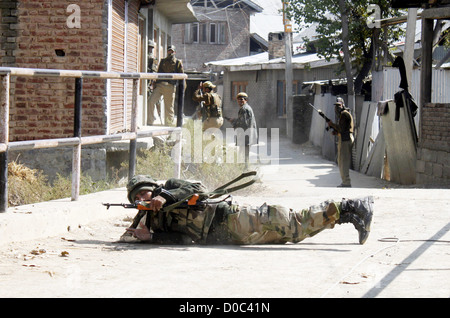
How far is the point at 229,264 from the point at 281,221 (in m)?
0.81

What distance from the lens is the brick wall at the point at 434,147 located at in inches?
481

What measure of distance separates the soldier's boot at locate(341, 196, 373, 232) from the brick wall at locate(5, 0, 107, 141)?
22.6ft

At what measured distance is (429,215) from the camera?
6832 millimetres

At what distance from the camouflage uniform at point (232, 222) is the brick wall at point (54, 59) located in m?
6.27

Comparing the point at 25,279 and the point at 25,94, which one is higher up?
the point at 25,94

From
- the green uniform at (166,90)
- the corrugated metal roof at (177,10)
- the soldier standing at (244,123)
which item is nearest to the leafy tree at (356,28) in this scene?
the corrugated metal roof at (177,10)

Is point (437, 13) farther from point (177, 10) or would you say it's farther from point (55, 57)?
point (177, 10)

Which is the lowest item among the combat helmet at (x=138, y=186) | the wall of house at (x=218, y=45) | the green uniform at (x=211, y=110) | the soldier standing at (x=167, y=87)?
the combat helmet at (x=138, y=186)

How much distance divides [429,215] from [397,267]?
92.3 inches

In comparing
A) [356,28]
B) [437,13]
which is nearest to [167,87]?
[437,13]

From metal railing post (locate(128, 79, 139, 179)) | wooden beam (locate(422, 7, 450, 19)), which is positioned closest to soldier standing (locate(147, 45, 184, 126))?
wooden beam (locate(422, 7, 450, 19))

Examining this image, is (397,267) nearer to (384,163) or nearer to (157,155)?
(157,155)

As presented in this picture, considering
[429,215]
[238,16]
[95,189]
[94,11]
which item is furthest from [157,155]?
[238,16]

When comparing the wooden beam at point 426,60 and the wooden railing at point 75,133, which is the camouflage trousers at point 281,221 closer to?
the wooden railing at point 75,133
